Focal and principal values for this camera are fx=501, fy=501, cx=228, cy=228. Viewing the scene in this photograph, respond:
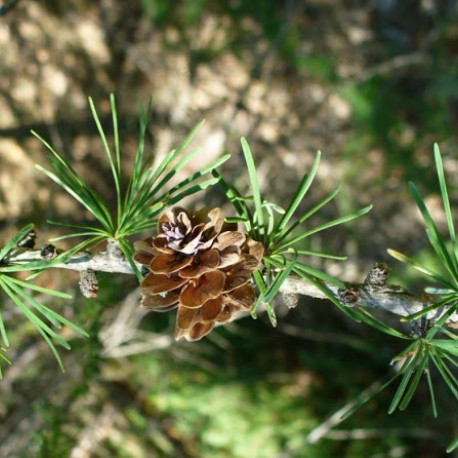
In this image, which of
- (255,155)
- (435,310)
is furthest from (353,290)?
(255,155)

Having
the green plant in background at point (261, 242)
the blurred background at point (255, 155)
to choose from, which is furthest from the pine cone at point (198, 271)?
the blurred background at point (255, 155)

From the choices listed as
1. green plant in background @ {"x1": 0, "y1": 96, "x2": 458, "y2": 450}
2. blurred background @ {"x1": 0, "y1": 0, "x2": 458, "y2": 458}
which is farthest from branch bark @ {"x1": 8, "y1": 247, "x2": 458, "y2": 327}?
blurred background @ {"x1": 0, "y1": 0, "x2": 458, "y2": 458}

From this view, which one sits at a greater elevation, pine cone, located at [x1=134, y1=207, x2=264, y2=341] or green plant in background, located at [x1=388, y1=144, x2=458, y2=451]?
pine cone, located at [x1=134, y1=207, x2=264, y2=341]

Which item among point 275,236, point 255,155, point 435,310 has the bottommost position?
point 255,155

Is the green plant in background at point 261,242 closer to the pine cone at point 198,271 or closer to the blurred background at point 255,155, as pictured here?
the pine cone at point 198,271

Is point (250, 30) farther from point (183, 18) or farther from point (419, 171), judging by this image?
point (419, 171)

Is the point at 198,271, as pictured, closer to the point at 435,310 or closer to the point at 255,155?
the point at 435,310

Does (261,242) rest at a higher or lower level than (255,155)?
higher

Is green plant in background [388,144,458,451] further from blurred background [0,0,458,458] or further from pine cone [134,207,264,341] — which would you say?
blurred background [0,0,458,458]
